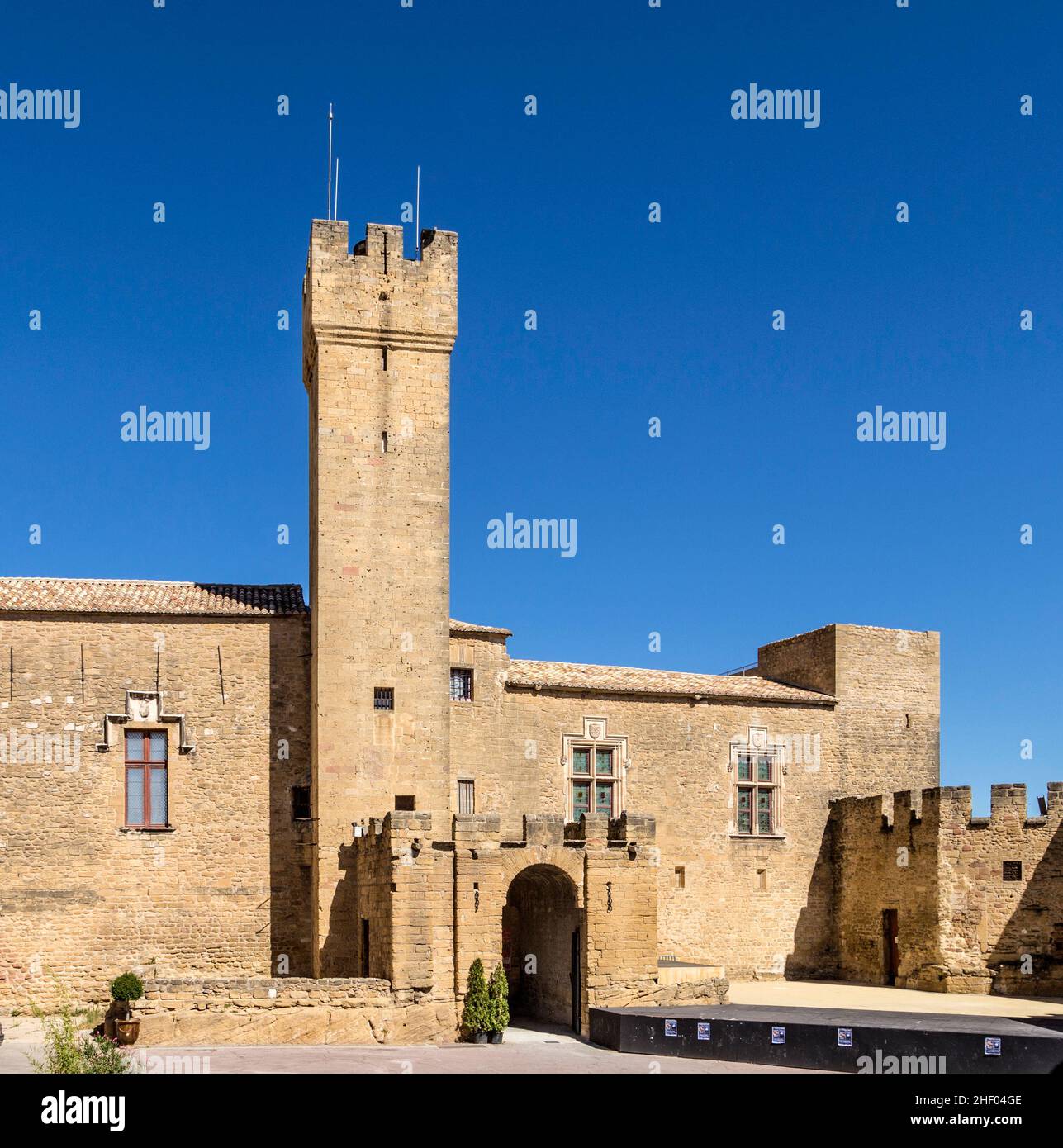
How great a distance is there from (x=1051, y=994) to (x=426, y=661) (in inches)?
547

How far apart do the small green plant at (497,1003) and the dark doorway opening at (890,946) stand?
11069 millimetres

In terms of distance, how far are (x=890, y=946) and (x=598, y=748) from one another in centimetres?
745

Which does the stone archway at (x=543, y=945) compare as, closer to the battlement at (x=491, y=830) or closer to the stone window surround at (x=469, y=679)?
the battlement at (x=491, y=830)

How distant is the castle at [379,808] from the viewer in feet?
76.4

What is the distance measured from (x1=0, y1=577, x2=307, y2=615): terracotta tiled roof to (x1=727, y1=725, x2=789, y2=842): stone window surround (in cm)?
1040

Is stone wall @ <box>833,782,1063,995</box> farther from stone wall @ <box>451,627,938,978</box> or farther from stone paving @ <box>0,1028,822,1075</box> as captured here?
stone paving @ <box>0,1028,822,1075</box>

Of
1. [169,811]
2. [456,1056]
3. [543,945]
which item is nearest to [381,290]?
[169,811]

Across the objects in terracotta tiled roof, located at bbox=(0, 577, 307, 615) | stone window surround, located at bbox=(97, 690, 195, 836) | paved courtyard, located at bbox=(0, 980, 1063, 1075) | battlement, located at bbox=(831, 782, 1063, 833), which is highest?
terracotta tiled roof, located at bbox=(0, 577, 307, 615)

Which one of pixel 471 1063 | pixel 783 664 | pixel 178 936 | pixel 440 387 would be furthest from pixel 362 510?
pixel 783 664

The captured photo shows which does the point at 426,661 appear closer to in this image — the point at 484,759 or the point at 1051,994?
the point at 484,759

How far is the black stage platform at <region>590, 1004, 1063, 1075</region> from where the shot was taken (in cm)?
1884

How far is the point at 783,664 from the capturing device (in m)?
34.8

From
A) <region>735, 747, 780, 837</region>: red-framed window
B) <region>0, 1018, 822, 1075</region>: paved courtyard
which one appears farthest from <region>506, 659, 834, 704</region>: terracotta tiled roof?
<region>0, 1018, 822, 1075</region>: paved courtyard

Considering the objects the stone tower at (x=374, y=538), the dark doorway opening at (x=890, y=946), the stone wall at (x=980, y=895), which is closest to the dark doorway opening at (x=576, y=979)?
the stone tower at (x=374, y=538)
